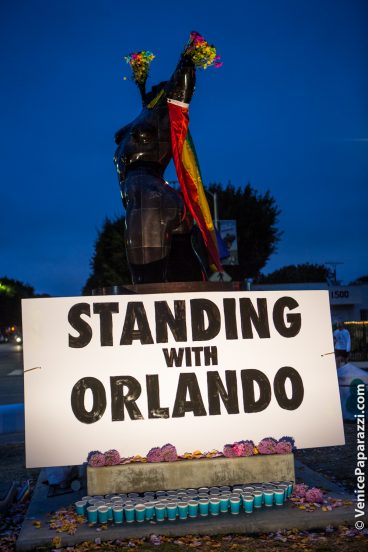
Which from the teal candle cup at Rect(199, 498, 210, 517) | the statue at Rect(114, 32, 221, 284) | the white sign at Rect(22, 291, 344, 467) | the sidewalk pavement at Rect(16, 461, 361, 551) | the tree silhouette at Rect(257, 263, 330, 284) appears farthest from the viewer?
the tree silhouette at Rect(257, 263, 330, 284)

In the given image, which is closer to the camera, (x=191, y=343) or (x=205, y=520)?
(x=205, y=520)

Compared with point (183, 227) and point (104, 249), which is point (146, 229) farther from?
point (104, 249)

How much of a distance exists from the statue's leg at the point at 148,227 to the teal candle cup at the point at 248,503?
2.43 meters

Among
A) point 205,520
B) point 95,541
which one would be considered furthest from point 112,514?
point 205,520

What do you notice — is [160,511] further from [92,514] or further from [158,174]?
[158,174]

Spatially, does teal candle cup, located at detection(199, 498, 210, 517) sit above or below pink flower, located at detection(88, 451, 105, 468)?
below

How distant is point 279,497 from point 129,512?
3.90 ft

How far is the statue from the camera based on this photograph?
599 centimetres

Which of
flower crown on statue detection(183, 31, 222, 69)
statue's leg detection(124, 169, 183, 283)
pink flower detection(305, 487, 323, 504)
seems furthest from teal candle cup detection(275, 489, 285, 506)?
flower crown on statue detection(183, 31, 222, 69)

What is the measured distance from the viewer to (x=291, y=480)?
4883 millimetres

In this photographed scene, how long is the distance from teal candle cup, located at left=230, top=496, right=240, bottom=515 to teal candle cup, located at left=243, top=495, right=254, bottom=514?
0.06 m

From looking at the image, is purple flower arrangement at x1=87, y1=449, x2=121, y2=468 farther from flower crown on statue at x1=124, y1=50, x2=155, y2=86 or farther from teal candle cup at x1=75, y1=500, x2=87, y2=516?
flower crown on statue at x1=124, y1=50, x2=155, y2=86

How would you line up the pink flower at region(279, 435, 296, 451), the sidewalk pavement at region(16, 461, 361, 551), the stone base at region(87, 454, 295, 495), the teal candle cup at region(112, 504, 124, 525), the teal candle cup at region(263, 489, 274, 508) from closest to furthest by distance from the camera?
the sidewalk pavement at region(16, 461, 361, 551), the teal candle cup at region(112, 504, 124, 525), the teal candle cup at region(263, 489, 274, 508), the stone base at region(87, 454, 295, 495), the pink flower at region(279, 435, 296, 451)

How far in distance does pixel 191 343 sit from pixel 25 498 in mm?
2165
